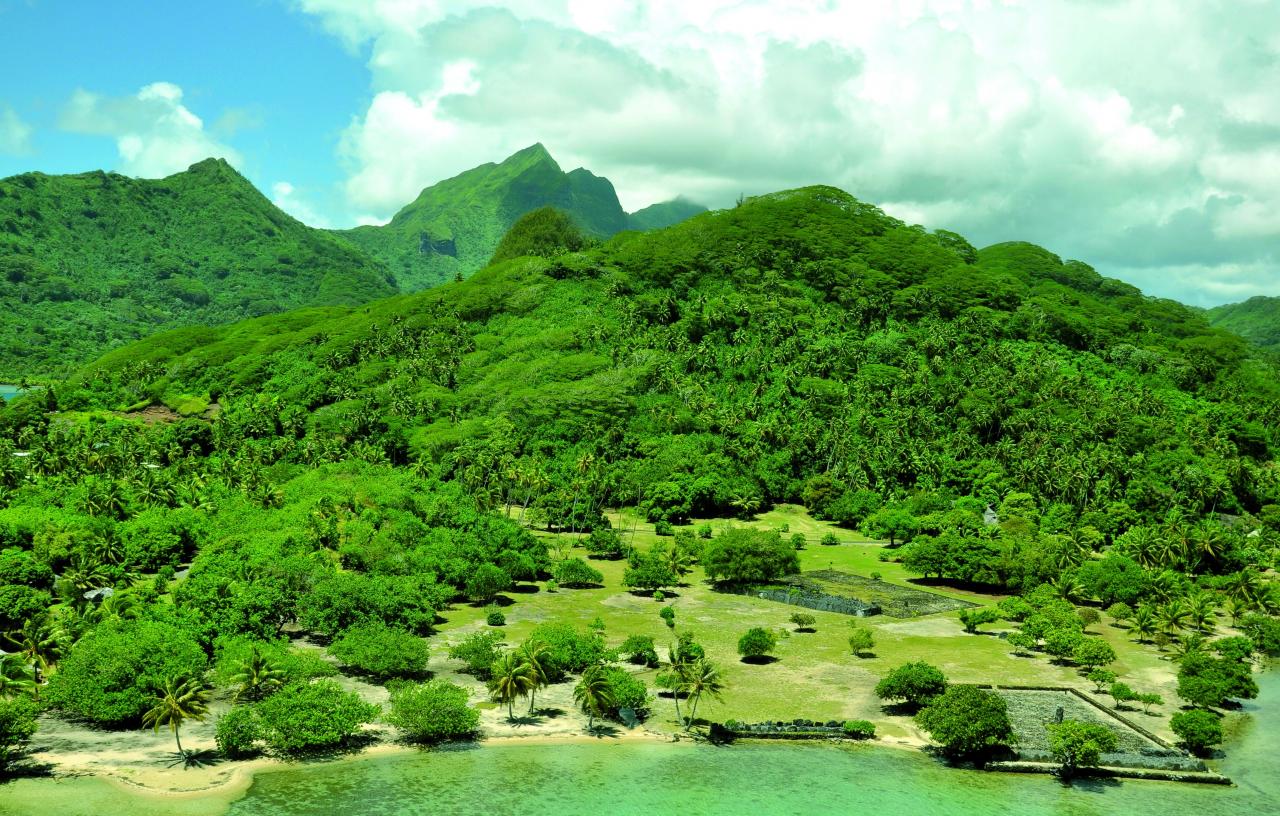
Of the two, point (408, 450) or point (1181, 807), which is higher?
point (408, 450)

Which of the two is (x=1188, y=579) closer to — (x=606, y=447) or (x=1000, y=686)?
(x=1000, y=686)

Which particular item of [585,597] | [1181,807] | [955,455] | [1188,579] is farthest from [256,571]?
[955,455]

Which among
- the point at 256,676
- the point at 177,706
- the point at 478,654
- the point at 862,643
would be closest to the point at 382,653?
the point at 478,654

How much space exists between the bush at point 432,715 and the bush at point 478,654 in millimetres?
10563

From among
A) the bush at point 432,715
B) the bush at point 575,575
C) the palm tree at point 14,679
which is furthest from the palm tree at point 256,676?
the bush at point 575,575

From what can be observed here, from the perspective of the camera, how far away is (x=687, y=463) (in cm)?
16762

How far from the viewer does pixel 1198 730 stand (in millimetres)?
68625

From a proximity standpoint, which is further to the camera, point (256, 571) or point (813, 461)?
point (813, 461)

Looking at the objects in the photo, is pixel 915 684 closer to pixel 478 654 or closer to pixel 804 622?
pixel 804 622

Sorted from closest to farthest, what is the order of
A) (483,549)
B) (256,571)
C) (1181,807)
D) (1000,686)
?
(1181,807), (1000,686), (256,571), (483,549)

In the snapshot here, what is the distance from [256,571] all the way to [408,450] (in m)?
89.9

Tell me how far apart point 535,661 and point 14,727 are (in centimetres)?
3469

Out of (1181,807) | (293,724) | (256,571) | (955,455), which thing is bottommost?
(1181,807)

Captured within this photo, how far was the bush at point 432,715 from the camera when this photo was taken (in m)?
65.1
